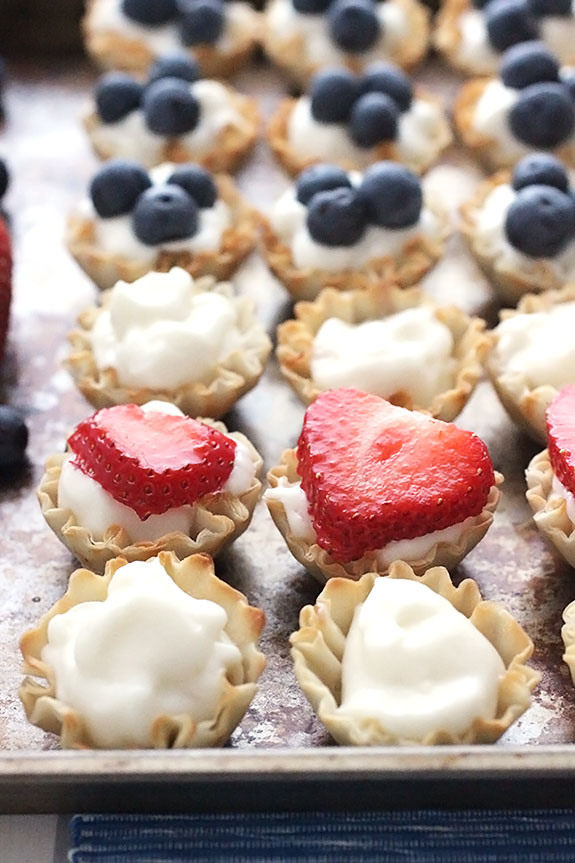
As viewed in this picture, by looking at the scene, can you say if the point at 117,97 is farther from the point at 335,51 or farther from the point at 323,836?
the point at 323,836

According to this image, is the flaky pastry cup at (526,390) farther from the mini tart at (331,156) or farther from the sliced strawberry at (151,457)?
the mini tart at (331,156)

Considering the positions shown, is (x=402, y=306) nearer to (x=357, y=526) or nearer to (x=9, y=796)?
(x=357, y=526)

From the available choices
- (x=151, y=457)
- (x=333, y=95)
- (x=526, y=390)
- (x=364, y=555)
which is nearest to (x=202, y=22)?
(x=333, y=95)

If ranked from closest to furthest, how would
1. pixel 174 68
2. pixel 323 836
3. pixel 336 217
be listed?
pixel 323 836, pixel 336 217, pixel 174 68

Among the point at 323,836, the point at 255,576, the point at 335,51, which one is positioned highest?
the point at 335,51

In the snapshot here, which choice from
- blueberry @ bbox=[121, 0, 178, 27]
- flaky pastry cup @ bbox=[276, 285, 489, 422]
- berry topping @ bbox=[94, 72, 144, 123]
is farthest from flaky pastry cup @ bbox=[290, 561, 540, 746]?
blueberry @ bbox=[121, 0, 178, 27]

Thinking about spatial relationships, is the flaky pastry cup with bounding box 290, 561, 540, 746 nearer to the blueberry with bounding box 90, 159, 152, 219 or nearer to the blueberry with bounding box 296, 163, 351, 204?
the blueberry with bounding box 296, 163, 351, 204

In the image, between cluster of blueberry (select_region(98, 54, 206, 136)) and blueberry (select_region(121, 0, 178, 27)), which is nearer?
cluster of blueberry (select_region(98, 54, 206, 136))
